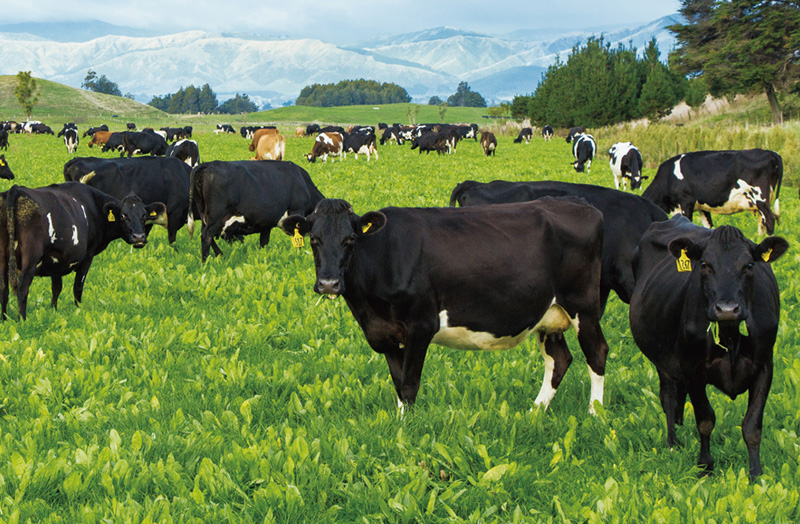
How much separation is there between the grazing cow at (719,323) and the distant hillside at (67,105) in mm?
128232

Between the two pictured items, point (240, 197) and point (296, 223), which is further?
point (240, 197)

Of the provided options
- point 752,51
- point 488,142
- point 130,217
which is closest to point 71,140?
point 488,142

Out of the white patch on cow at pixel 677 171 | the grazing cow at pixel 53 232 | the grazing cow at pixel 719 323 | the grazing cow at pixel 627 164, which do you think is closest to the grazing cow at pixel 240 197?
the grazing cow at pixel 53 232

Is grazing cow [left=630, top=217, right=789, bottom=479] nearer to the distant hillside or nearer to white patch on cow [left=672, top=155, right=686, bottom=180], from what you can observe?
white patch on cow [left=672, top=155, right=686, bottom=180]

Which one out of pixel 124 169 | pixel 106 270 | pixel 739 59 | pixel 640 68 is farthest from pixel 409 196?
pixel 640 68

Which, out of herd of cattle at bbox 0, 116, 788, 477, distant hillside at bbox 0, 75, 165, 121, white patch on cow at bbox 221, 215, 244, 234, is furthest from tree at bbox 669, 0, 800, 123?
A: distant hillside at bbox 0, 75, 165, 121

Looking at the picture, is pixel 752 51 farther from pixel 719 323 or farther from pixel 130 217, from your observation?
pixel 719 323

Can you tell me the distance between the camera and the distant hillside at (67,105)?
12312 centimetres

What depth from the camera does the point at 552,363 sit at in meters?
5.94

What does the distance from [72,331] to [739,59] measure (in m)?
59.9

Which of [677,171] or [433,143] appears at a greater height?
[433,143]

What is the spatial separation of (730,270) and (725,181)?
10.9 metres

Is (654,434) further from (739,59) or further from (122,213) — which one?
(739,59)

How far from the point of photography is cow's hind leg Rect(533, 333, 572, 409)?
5855 millimetres
